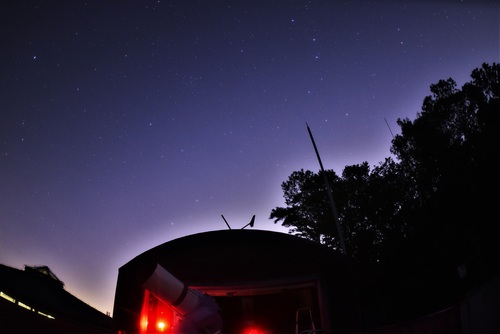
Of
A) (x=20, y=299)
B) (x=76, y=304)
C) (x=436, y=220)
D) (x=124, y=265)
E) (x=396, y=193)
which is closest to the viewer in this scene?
(x=124, y=265)

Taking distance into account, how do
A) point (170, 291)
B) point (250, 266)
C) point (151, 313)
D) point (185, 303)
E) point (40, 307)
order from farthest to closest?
point (40, 307) → point (250, 266) → point (151, 313) → point (185, 303) → point (170, 291)

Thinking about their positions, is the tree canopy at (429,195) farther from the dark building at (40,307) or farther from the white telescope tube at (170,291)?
the dark building at (40,307)

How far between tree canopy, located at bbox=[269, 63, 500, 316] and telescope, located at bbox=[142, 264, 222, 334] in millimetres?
10128

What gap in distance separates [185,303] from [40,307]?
15.1 m

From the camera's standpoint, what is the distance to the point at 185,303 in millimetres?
5180

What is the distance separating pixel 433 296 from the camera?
18.3 m

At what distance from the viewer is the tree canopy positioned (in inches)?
731

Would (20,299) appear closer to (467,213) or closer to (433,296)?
(433,296)

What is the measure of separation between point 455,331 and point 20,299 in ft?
58.9

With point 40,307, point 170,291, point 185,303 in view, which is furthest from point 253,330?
point 40,307

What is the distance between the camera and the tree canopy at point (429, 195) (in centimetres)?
1856

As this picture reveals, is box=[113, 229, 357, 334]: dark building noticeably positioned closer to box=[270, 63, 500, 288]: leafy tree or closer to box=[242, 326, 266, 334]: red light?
box=[242, 326, 266, 334]: red light

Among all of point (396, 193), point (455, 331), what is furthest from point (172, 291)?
point (396, 193)

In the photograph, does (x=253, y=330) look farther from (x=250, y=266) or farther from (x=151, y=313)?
(x=151, y=313)
